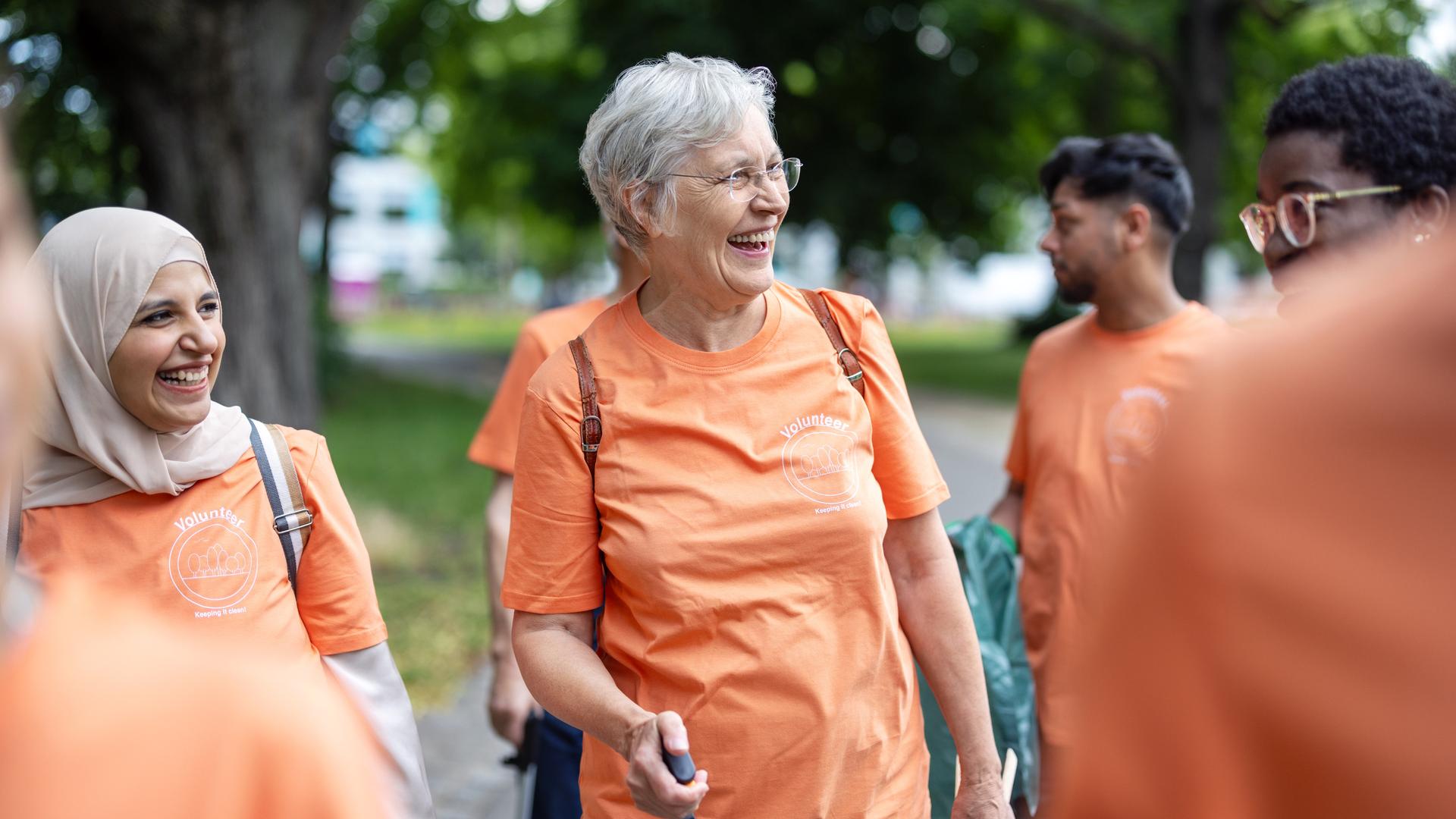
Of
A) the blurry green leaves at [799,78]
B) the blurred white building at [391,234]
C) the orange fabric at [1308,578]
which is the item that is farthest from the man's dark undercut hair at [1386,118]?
the blurred white building at [391,234]

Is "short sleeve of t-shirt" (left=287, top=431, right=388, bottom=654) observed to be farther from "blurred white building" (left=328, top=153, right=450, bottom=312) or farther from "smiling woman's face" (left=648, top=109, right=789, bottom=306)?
"blurred white building" (left=328, top=153, right=450, bottom=312)

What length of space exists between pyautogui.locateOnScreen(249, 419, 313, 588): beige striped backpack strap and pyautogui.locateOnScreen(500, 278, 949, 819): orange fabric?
44cm

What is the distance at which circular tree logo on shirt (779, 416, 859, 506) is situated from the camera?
2139mm

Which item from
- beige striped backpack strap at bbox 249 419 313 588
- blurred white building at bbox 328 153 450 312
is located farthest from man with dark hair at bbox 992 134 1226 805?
blurred white building at bbox 328 153 450 312

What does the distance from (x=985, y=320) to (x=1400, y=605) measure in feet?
208

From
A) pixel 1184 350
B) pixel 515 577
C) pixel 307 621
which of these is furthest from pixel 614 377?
pixel 1184 350

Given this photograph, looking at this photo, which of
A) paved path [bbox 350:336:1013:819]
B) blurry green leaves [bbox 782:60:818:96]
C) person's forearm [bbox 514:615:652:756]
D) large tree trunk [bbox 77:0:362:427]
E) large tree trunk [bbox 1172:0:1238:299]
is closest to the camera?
person's forearm [bbox 514:615:652:756]

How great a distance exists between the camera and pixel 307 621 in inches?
92.2

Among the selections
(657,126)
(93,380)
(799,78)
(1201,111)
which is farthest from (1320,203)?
(799,78)

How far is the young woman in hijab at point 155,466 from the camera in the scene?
2162 millimetres

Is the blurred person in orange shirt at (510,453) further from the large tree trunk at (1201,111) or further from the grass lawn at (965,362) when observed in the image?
the large tree trunk at (1201,111)

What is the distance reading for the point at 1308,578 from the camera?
2.77 feet

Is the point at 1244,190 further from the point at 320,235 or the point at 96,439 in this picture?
the point at 96,439

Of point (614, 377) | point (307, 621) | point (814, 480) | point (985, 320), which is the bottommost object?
point (985, 320)
